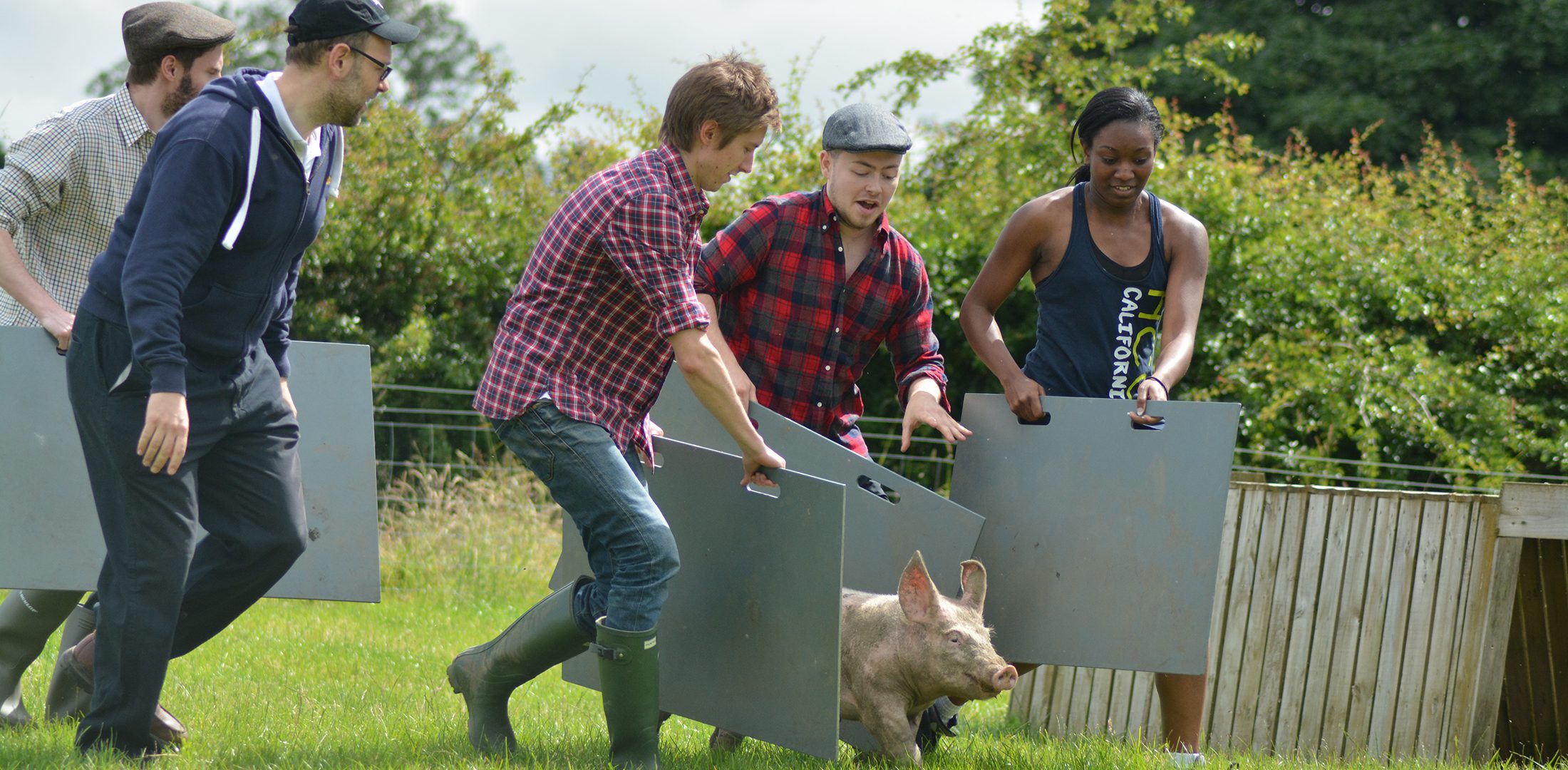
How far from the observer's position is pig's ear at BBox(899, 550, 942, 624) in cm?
347

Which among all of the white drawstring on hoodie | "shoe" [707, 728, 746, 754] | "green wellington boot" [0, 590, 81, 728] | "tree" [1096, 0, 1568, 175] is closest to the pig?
"shoe" [707, 728, 746, 754]

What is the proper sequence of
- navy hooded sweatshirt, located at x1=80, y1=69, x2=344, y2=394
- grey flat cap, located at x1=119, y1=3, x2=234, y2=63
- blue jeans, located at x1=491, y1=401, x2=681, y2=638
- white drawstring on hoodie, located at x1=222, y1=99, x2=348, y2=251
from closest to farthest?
navy hooded sweatshirt, located at x1=80, y1=69, x2=344, y2=394 < white drawstring on hoodie, located at x1=222, y1=99, x2=348, y2=251 < blue jeans, located at x1=491, y1=401, x2=681, y2=638 < grey flat cap, located at x1=119, y1=3, x2=234, y2=63

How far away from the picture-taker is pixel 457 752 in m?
3.64

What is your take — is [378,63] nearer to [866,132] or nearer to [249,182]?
[249,182]

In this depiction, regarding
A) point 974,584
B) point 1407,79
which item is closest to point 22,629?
point 974,584

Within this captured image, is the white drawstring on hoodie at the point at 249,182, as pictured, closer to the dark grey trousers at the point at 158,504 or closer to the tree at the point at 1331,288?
the dark grey trousers at the point at 158,504

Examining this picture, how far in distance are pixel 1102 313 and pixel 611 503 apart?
165 cm

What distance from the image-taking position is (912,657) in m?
3.51

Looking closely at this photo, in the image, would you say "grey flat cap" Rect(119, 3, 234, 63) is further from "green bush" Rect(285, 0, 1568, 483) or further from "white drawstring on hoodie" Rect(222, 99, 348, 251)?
"green bush" Rect(285, 0, 1568, 483)

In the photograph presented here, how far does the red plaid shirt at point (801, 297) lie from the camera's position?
387 cm

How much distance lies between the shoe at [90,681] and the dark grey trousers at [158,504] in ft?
0.98

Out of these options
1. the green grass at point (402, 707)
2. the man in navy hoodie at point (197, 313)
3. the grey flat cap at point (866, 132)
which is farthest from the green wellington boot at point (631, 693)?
the grey flat cap at point (866, 132)

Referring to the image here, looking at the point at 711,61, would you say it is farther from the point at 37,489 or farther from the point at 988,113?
the point at 988,113

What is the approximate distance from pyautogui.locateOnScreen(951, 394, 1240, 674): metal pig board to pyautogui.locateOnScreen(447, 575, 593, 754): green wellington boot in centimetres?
121
